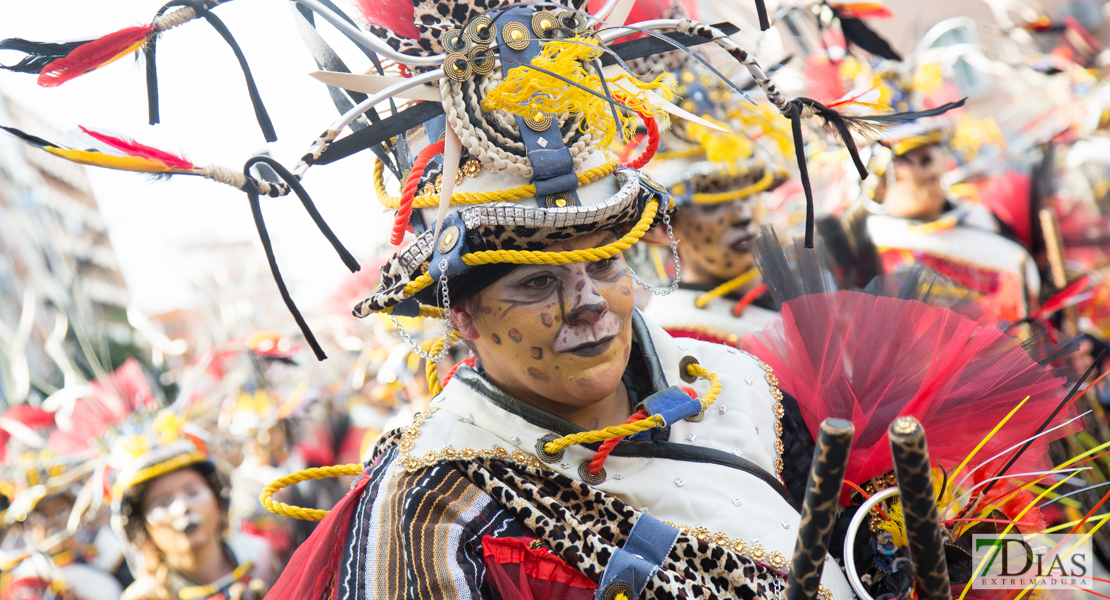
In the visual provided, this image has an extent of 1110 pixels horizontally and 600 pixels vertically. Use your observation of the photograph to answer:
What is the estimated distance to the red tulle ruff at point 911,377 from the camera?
7.06 ft

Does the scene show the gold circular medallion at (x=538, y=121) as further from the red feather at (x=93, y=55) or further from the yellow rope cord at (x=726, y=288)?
the yellow rope cord at (x=726, y=288)

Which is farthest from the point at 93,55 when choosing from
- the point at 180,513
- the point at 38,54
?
the point at 180,513

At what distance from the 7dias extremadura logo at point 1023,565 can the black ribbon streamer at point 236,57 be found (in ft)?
6.62

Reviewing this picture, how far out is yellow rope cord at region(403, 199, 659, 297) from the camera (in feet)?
6.43

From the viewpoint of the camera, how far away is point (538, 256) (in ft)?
6.43

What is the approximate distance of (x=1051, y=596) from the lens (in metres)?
2.08

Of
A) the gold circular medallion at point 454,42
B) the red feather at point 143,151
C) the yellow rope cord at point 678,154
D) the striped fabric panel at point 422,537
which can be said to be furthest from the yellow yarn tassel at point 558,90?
the yellow rope cord at point 678,154

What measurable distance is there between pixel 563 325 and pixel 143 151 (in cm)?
102

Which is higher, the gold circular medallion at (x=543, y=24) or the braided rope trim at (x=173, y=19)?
the braided rope trim at (x=173, y=19)

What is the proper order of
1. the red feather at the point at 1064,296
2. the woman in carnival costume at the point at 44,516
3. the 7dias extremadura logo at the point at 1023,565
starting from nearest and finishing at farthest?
the 7dias extremadura logo at the point at 1023,565 < the red feather at the point at 1064,296 < the woman in carnival costume at the point at 44,516

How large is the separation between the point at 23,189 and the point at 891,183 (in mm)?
14923

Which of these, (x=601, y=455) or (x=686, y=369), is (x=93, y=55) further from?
(x=686, y=369)

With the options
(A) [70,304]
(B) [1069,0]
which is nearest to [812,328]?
(A) [70,304]

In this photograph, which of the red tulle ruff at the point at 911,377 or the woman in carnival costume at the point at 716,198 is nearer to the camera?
the red tulle ruff at the point at 911,377
